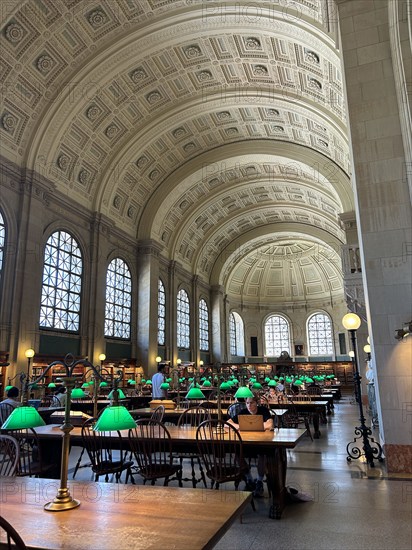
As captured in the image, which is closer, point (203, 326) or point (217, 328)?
point (203, 326)

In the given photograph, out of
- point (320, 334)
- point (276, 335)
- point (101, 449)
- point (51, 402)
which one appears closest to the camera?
point (101, 449)

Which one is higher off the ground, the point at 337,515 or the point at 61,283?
the point at 61,283

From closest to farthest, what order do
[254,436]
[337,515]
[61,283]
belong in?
[337,515] → [254,436] → [61,283]

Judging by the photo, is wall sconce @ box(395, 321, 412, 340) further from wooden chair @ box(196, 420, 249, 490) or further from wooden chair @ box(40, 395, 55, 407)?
wooden chair @ box(40, 395, 55, 407)

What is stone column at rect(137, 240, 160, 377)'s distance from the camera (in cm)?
1992

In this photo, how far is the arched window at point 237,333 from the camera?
36.3 m

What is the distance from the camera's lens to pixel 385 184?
6.79 meters

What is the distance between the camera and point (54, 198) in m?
15.4

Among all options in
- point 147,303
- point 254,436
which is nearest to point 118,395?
point 254,436

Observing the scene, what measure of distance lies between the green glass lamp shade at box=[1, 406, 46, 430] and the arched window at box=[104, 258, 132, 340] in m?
15.6

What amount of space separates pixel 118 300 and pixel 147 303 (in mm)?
1742

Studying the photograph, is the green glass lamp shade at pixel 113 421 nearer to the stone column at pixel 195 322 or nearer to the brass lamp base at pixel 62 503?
the brass lamp base at pixel 62 503

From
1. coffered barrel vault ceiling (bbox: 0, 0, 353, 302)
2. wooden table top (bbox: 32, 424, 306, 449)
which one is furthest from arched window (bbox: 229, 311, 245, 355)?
wooden table top (bbox: 32, 424, 306, 449)

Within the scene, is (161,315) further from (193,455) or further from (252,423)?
(252,423)
